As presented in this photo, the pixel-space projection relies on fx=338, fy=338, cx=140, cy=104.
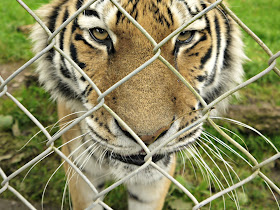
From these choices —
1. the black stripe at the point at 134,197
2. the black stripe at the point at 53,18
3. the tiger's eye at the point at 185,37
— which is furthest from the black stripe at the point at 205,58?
the black stripe at the point at 134,197

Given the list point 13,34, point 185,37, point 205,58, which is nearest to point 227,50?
point 205,58

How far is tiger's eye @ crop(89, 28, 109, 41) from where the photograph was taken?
1537 mm

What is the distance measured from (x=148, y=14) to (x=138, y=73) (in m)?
0.28

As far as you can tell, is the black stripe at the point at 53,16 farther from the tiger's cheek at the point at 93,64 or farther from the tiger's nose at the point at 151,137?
the tiger's nose at the point at 151,137

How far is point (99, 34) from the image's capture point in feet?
5.13

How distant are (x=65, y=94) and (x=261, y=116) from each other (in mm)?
1721

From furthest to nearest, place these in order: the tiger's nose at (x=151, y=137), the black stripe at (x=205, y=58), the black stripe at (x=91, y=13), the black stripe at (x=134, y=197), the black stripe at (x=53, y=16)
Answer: the black stripe at (x=134, y=197), the black stripe at (x=53, y=16), the black stripe at (x=205, y=58), the black stripe at (x=91, y=13), the tiger's nose at (x=151, y=137)

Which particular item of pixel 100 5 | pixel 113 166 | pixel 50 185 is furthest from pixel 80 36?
pixel 50 185

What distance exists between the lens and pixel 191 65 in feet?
5.36

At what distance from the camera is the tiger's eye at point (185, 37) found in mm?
1551

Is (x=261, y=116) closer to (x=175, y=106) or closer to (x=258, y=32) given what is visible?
(x=175, y=106)

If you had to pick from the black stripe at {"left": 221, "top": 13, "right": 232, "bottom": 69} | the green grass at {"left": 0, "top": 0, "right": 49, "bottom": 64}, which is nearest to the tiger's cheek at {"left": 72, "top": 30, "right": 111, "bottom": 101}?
the black stripe at {"left": 221, "top": 13, "right": 232, "bottom": 69}

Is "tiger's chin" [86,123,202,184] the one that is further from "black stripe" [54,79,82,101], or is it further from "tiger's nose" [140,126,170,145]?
"black stripe" [54,79,82,101]

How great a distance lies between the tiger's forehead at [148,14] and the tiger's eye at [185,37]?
0.10 metres
